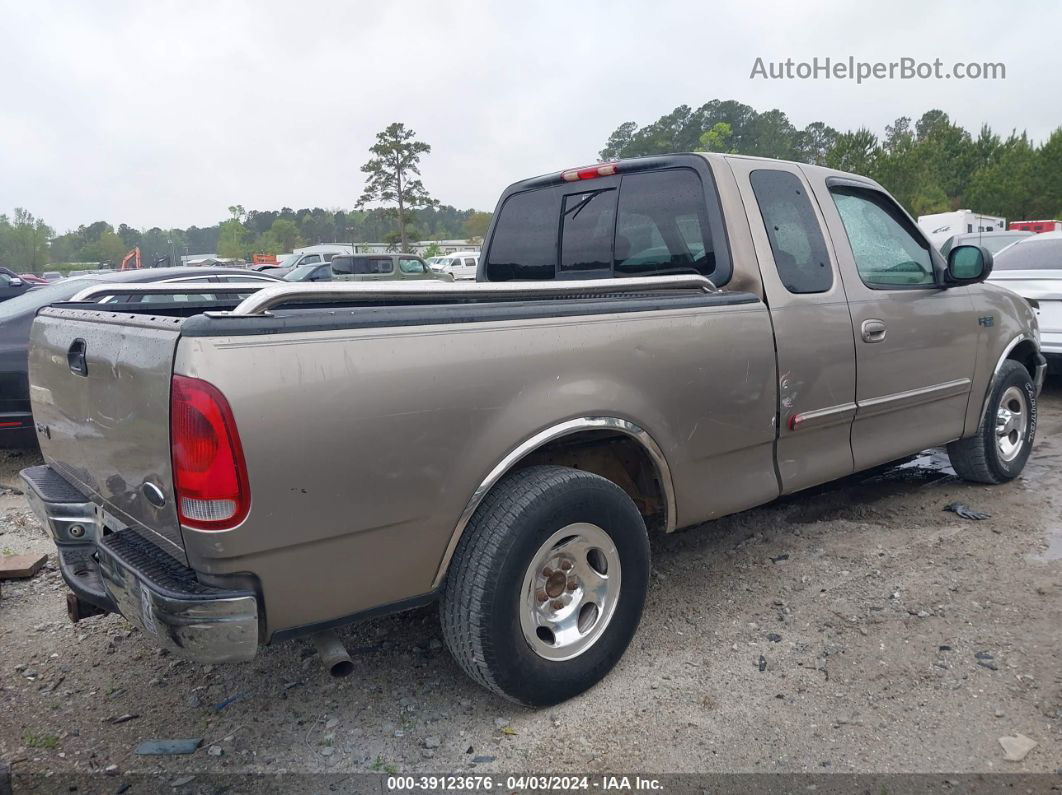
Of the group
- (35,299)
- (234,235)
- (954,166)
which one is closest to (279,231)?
(234,235)

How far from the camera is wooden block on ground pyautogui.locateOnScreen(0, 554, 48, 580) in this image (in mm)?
4051

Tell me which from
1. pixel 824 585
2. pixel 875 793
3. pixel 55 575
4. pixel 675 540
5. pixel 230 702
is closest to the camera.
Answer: pixel 875 793

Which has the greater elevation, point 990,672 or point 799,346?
point 799,346

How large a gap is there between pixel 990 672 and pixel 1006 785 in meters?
0.68

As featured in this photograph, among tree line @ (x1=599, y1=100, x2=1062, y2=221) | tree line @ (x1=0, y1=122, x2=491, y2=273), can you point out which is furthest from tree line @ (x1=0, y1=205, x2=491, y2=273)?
tree line @ (x1=599, y1=100, x2=1062, y2=221)

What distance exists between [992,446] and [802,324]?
7.55 ft

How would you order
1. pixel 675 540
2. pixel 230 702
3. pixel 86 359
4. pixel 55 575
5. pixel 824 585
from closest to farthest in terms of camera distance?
pixel 86 359, pixel 230 702, pixel 824 585, pixel 55 575, pixel 675 540

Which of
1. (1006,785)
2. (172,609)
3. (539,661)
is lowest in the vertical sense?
(1006,785)

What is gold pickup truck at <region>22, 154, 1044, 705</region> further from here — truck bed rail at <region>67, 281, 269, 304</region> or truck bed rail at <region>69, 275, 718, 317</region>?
truck bed rail at <region>67, 281, 269, 304</region>

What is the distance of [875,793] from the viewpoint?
2408 millimetres

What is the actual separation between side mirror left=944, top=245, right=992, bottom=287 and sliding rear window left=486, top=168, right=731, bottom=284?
1706mm

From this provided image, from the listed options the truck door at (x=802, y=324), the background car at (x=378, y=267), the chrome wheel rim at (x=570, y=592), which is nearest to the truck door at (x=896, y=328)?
the truck door at (x=802, y=324)

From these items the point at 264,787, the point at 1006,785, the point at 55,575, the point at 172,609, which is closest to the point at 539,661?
the point at 264,787

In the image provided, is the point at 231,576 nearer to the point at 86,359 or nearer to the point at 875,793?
the point at 86,359
